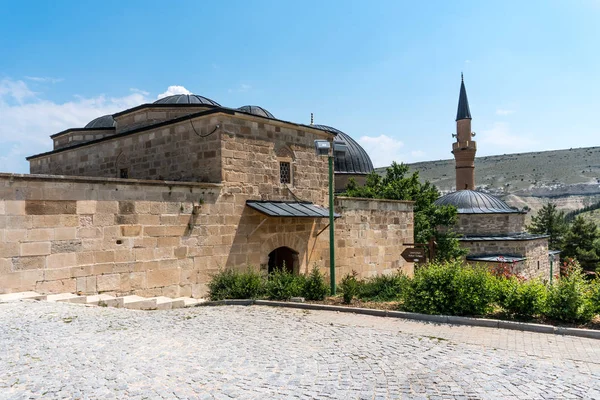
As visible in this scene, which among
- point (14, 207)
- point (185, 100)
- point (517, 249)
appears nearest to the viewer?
point (14, 207)

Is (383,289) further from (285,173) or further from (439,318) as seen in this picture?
(285,173)

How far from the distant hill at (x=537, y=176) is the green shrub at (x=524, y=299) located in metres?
78.2

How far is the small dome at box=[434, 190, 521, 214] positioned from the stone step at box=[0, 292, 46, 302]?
2574cm

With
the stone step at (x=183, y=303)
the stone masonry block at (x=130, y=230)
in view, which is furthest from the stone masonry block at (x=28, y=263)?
the stone step at (x=183, y=303)

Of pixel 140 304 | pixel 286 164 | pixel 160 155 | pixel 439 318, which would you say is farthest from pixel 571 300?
pixel 160 155

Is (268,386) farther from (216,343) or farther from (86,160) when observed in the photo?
(86,160)

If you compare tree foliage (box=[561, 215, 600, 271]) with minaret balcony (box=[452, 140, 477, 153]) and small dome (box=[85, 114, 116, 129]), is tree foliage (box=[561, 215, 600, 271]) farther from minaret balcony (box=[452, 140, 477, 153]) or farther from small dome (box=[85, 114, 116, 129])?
small dome (box=[85, 114, 116, 129])

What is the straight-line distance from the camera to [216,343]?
241 inches

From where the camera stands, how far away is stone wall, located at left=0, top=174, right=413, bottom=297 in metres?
8.50

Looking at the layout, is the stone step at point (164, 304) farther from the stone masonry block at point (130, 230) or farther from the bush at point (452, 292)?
the bush at point (452, 292)

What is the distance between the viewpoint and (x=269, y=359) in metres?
5.46

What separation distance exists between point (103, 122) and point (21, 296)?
587 inches

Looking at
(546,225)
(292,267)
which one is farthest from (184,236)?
(546,225)

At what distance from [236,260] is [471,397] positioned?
8.21m
